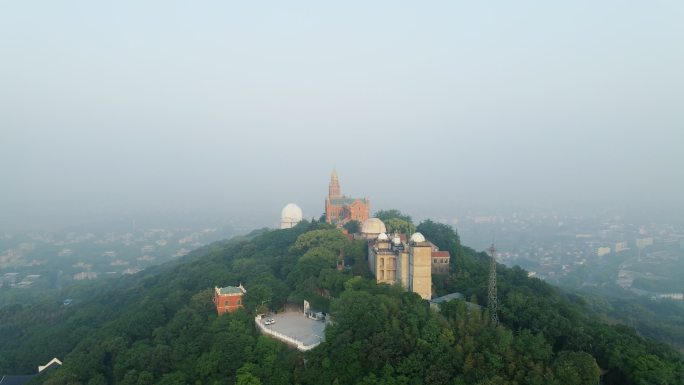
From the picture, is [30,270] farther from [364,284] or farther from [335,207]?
[364,284]

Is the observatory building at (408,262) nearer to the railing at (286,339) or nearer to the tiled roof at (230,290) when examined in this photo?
the railing at (286,339)

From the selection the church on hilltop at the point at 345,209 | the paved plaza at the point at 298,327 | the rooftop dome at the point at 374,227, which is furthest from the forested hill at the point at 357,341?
the church on hilltop at the point at 345,209

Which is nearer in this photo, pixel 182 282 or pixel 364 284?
pixel 364 284

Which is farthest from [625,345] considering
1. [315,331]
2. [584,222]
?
[584,222]

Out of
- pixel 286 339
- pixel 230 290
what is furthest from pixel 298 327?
pixel 230 290

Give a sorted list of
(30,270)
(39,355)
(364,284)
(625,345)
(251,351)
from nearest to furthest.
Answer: (625,345)
(251,351)
(364,284)
(39,355)
(30,270)

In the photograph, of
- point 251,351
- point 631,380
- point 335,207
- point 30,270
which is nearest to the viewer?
point 631,380

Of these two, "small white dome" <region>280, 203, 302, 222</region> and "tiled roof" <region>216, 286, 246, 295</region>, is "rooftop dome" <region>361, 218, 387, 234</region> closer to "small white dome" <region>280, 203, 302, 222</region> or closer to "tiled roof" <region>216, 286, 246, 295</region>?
"tiled roof" <region>216, 286, 246, 295</region>

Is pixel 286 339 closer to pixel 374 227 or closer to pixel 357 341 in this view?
pixel 357 341
